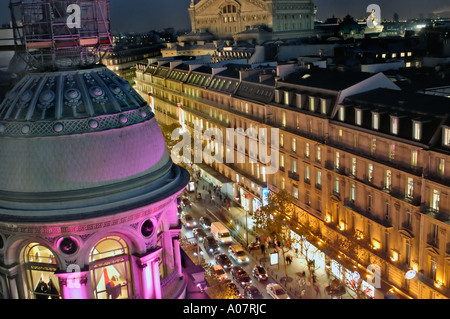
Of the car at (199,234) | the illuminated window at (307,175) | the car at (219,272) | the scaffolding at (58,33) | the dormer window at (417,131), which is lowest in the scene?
the car at (199,234)

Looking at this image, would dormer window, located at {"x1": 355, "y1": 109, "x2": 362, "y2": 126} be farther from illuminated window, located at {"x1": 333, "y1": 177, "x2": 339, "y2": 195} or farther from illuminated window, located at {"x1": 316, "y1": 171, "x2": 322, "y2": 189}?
illuminated window, located at {"x1": 316, "y1": 171, "x2": 322, "y2": 189}

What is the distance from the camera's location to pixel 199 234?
72750 millimetres

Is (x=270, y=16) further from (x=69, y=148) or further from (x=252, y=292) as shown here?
(x=69, y=148)

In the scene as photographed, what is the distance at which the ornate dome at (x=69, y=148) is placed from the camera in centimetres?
2464

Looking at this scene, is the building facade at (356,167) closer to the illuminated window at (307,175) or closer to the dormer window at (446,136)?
the illuminated window at (307,175)

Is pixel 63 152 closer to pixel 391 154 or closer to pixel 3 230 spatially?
pixel 3 230

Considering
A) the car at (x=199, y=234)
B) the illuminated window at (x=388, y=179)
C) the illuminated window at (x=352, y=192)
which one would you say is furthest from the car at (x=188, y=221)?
the illuminated window at (x=388, y=179)

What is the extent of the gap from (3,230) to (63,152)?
178 inches

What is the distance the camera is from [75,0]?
2805 centimetres

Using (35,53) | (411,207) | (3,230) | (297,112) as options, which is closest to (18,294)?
(3,230)

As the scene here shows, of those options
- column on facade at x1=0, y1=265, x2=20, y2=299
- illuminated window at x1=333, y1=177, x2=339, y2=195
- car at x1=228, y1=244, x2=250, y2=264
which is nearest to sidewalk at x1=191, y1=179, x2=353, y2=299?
car at x1=228, y1=244, x2=250, y2=264

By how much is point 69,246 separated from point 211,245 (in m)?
44.4

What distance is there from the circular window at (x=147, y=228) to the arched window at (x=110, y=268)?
105 centimetres

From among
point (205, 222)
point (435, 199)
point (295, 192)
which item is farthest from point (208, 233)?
point (435, 199)
